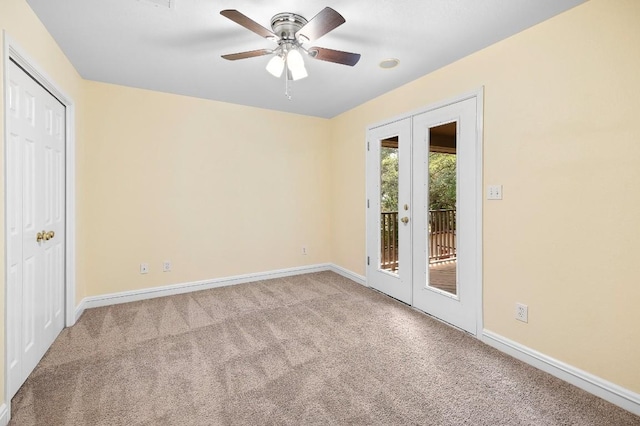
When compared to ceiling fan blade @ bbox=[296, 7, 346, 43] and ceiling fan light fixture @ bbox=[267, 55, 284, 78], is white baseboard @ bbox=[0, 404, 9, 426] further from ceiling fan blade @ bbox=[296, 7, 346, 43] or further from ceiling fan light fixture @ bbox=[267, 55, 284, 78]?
ceiling fan blade @ bbox=[296, 7, 346, 43]

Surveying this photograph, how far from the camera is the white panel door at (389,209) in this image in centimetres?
327

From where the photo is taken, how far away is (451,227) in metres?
2.85

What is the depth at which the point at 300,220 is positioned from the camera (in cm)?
453

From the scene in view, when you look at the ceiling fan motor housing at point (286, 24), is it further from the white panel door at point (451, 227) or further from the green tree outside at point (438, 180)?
the green tree outside at point (438, 180)

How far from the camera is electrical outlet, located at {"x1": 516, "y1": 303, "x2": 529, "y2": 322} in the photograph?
220 cm

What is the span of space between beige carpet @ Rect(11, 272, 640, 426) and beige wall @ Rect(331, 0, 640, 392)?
1.25 ft

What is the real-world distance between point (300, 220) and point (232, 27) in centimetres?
281

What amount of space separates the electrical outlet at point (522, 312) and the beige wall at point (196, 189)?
289cm

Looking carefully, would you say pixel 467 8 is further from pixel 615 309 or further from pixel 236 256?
pixel 236 256

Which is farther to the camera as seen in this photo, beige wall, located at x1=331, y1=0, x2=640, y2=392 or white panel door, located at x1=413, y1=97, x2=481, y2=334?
white panel door, located at x1=413, y1=97, x2=481, y2=334

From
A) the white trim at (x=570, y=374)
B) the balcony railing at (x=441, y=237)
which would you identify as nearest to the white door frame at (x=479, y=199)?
the white trim at (x=570, y=374)

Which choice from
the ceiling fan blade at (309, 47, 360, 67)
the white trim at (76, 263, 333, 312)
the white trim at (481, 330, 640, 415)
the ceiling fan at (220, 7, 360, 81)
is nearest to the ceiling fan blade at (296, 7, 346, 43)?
the ceiling fan at (220, 7, 360, 81)

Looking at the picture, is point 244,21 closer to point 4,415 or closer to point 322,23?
point 322,23

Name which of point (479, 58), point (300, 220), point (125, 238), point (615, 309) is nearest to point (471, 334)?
point (615, 309)
